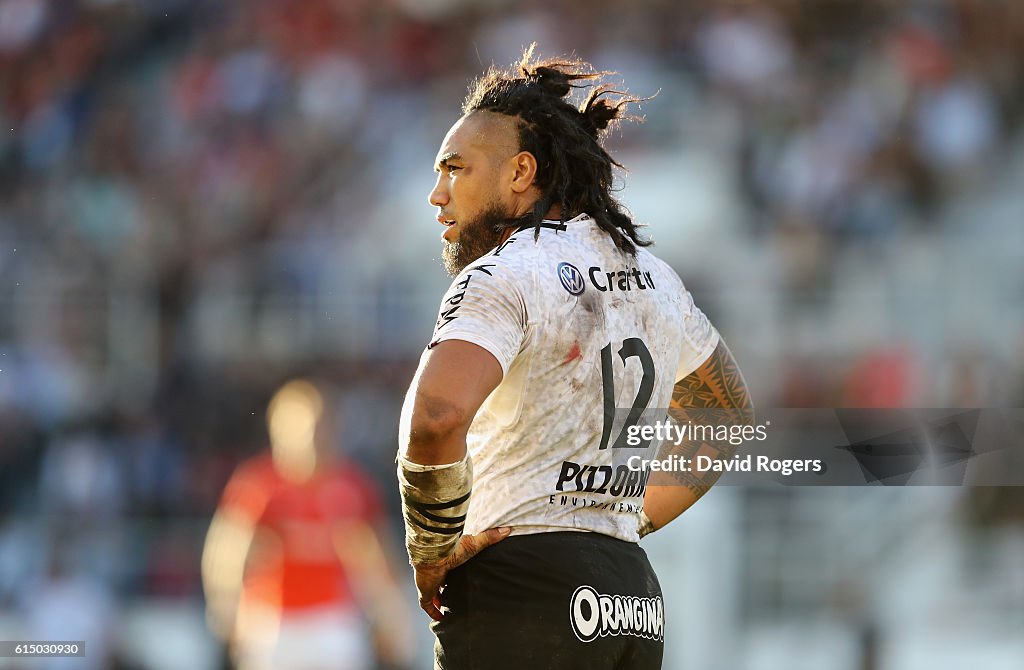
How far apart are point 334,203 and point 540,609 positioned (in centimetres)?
862

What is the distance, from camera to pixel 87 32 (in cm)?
1293

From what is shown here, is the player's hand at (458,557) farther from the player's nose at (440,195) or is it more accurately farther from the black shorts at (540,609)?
the player's nose at (440,195)

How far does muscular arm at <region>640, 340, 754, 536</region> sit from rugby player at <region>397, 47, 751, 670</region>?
0.31 meters

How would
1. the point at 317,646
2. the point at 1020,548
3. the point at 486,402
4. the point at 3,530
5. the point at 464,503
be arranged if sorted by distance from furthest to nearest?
the point at 3,530, the point at 1020,548, the point at 317,646, the point at 486,402, the point at 464,503

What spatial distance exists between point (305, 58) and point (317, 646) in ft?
20.8

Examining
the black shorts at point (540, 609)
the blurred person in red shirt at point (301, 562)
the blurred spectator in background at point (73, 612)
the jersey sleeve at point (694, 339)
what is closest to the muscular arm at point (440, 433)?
the black shorts at point (540, 609)

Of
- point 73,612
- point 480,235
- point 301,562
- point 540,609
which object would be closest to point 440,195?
point 480,235

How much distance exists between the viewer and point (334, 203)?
11367mm

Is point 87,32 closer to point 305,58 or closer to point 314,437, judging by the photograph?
point 305,58

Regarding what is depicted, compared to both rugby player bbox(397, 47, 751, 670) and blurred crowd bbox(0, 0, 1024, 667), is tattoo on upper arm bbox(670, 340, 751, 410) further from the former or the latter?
blurred crowd bbox(0, 0, 1024, 667)

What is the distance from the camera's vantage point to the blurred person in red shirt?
7598 mm

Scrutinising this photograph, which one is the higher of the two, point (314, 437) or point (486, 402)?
point (314, 437)

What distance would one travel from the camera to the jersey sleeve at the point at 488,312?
2.91 m

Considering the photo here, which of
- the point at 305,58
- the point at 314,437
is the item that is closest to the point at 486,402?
the point at 314,437
